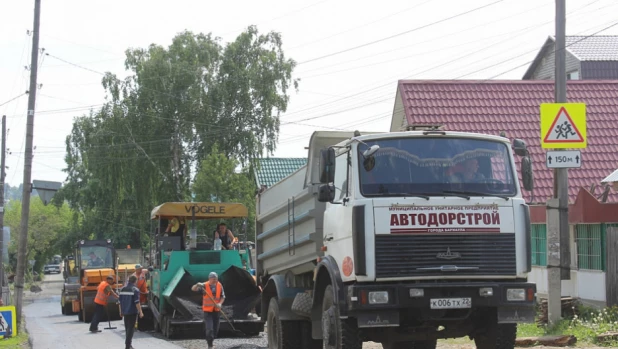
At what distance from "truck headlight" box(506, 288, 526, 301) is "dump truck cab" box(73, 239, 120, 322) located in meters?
→ 20.9

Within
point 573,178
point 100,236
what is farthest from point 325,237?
point 100,236

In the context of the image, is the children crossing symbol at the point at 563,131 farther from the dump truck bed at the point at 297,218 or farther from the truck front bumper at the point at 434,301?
the truck front bumper at the point at 434,301

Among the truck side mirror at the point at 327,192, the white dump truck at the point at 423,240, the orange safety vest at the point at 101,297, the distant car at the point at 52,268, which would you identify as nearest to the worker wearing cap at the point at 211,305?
the white dump truck at the point at 423,240

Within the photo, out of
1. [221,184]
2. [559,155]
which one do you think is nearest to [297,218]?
[559,155]

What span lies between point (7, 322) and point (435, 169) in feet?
44.9

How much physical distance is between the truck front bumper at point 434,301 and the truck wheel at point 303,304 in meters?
2.11

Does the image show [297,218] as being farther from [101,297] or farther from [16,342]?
[101,297]

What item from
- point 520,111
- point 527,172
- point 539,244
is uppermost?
point 520,111

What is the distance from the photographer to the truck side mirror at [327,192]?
10852 mm

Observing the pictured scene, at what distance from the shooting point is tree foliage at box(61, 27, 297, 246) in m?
46.2

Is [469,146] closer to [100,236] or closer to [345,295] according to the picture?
[345,295]

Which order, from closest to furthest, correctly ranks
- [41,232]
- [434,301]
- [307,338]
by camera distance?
[434,301] < [307,338] < [41,232]

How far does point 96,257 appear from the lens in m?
34.2

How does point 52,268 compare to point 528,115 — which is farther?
point 52,268
